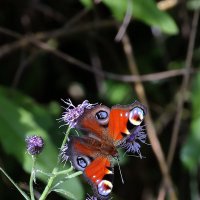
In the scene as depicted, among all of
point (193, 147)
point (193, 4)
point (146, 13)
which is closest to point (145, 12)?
point (146, 13)

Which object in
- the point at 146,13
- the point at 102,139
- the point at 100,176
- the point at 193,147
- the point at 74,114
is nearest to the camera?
the point at 100,176

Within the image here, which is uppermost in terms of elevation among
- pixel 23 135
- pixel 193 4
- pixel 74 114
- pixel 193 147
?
pixel 193 4

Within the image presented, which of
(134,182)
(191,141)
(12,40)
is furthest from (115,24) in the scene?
(134,182)

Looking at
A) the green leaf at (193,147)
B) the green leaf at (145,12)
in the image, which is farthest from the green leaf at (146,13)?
the green leaf at (193,147)

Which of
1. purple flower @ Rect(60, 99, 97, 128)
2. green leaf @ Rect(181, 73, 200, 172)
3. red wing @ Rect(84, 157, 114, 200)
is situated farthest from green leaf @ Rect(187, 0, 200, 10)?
red wing @ Rect(84, 157, 114, 200)

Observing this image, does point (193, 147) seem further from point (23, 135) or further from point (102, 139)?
point (102, 139)

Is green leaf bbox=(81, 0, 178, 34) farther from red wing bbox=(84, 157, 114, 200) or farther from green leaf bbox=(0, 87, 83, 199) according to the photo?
red wing bbox=(84, 157, 114, 200)

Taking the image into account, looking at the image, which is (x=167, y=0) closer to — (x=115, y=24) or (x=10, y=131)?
(x=115, y=24)
